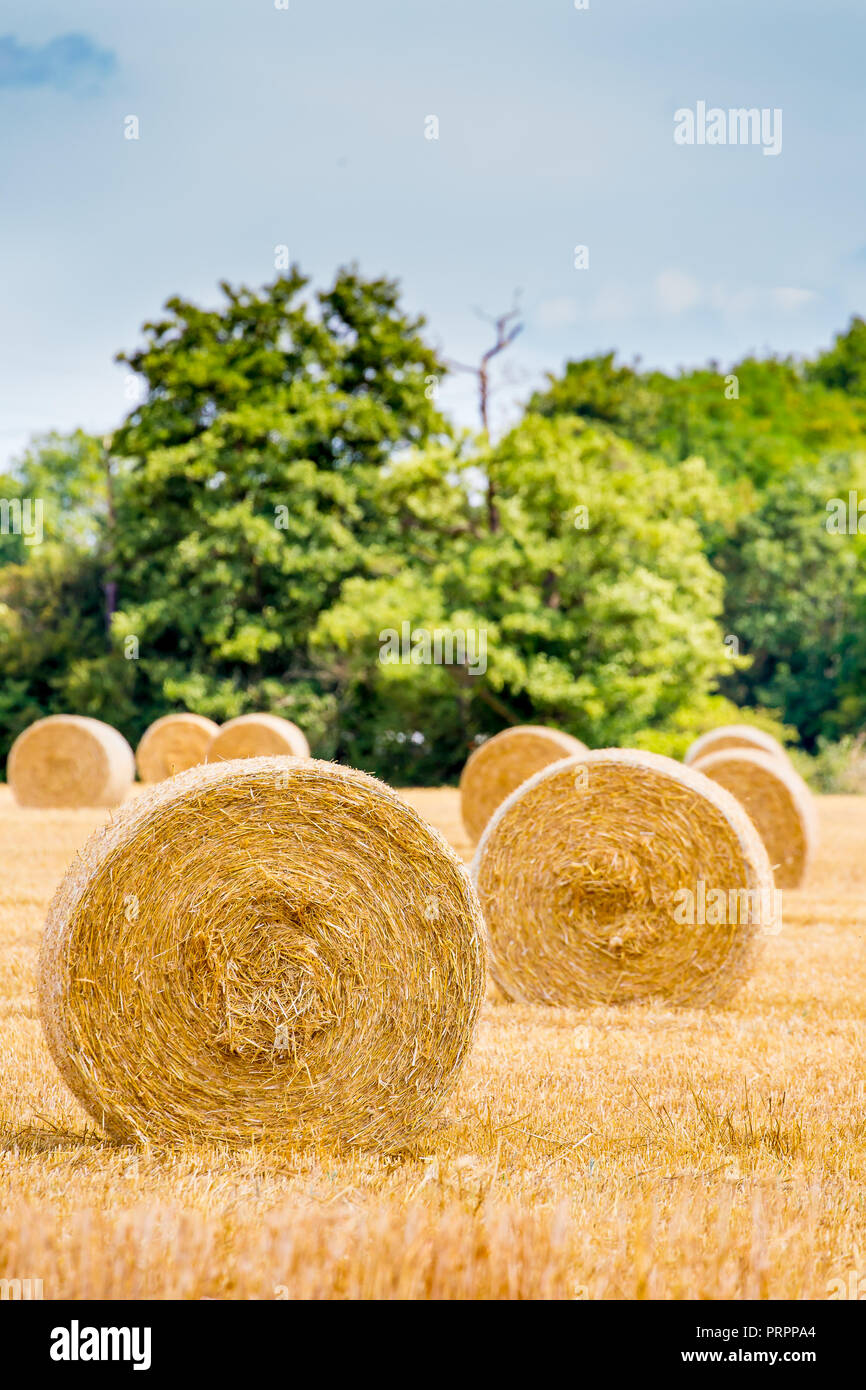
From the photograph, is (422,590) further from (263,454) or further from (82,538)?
(82,538)

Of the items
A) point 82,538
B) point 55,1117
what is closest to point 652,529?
point 82,538

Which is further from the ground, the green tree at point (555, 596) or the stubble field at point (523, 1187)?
the green tree at point (555, 596)

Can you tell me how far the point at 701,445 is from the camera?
1710 inches

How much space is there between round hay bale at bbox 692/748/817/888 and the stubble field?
23.7 ft

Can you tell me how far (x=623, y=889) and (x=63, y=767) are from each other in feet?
54.1

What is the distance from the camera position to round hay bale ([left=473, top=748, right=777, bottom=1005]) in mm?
8031

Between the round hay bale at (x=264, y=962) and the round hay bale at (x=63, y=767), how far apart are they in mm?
18000

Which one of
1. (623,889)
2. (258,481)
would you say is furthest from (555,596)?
(623,889)

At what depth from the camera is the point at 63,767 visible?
22.8 metres

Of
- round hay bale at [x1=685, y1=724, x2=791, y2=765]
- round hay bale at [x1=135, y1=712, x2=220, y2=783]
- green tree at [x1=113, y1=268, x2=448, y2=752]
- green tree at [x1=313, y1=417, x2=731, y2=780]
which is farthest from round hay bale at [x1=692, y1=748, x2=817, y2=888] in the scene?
green tree at [x1=113, y1=268, x2=448, y2=752]

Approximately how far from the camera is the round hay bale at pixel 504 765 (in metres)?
17.4

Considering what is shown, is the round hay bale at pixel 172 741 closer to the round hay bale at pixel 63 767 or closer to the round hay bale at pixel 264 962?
the round hay bale at pixel 63 767

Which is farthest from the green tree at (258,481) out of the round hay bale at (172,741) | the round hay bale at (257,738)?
the round hay bale at (257,738)
